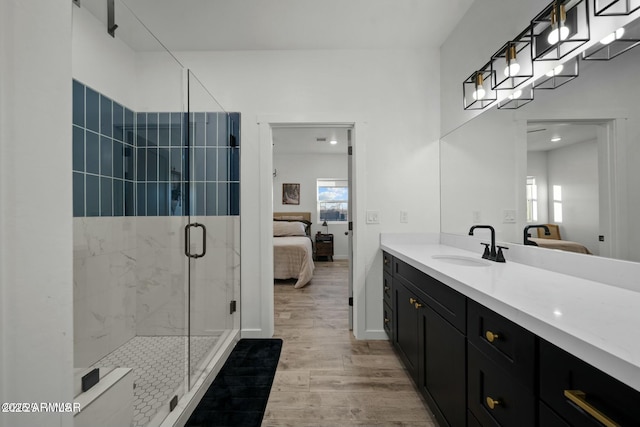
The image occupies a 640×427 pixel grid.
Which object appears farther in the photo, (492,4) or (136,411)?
(492,4)

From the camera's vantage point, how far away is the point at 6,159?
0.38 m

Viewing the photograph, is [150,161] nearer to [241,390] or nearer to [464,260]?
[241,390]

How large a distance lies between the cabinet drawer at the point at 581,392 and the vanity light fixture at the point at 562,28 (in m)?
1.31

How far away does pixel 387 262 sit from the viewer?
2260 mm

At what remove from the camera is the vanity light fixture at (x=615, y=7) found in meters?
0.97

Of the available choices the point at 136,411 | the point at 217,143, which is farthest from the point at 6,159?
the point at 217,143

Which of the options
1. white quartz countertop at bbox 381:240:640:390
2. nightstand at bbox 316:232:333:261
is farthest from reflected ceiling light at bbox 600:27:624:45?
nightstand at bbox 316:232:333:261

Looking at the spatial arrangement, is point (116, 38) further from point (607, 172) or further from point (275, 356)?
point (607, 172)

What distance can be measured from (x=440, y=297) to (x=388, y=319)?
1.05 metres

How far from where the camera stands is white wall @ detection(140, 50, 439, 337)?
2408 mm

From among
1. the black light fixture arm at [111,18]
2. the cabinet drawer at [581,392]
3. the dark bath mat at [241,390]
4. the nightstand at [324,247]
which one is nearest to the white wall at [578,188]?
the cabinet drawer at [581,392]

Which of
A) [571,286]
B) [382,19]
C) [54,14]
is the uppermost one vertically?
[382,19]

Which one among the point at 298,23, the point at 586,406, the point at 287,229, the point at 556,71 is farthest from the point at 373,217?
the point at 287,229

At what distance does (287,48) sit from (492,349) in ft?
8.71
